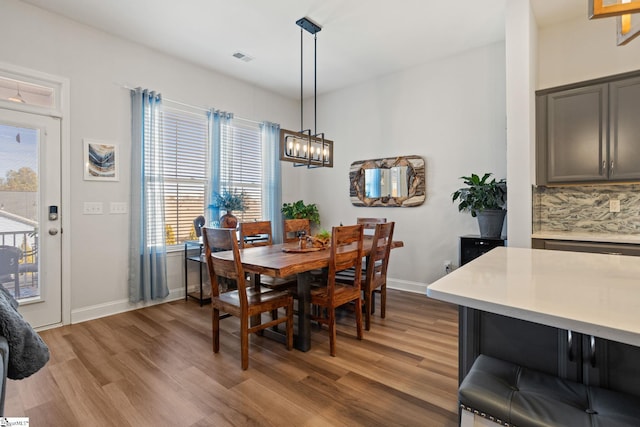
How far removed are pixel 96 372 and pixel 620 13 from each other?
3.43 metres

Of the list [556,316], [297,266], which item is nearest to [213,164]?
[297,266]

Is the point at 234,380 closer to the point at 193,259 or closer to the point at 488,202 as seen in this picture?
the point at 193,259

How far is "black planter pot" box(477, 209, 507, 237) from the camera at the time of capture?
3469 mm

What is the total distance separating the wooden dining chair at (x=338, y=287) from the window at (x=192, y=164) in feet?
7.53

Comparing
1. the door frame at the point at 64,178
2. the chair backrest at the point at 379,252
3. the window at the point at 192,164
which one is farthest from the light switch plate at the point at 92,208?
the chair backrest at the point at 379,252

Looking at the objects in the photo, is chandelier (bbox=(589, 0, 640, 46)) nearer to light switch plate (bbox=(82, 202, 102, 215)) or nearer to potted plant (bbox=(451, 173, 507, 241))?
potted plant (bbox=(451, 173, 507, 241))

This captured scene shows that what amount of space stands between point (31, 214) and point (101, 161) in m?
0.80

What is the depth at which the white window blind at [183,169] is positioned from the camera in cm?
402

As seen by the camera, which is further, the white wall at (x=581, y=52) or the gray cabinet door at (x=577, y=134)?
the white wall at (x=581, y=52)

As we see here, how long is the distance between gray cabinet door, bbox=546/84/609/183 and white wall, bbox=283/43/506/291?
2.02ft

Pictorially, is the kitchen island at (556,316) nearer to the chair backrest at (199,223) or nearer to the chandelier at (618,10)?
the chandelier at (618,10)

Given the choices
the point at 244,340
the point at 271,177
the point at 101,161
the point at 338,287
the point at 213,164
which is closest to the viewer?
the point at 244,340

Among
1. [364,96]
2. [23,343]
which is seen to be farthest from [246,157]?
[23,343]

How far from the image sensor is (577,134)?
3.02 metres
